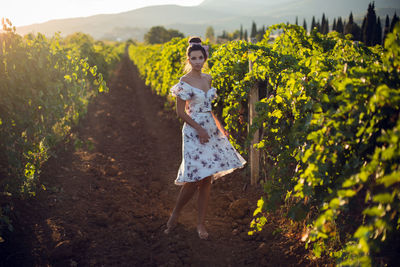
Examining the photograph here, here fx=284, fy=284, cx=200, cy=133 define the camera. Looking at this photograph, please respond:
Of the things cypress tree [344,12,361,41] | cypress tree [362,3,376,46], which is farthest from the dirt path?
cypress tree [344,12,361,41]

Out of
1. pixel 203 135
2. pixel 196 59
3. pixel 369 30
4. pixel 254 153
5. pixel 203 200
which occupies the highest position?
pixel 369 30

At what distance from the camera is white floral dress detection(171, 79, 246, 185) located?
289 centimetres

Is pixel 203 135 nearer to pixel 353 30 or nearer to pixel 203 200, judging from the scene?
pixel 203 200

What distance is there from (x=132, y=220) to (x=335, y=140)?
261cm

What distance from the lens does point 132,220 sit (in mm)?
3510

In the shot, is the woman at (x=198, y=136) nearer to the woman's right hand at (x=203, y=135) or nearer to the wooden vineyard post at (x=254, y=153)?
the woman's right hand at (x=203, y=135)

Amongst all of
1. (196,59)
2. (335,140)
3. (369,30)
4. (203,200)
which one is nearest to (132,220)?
(203,200)

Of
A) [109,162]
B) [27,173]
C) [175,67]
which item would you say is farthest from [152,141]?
[27,173]

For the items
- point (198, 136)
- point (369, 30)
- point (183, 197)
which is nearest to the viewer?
point (198, 136)

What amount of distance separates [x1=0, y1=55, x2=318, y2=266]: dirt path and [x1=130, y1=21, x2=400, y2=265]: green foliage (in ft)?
1.66

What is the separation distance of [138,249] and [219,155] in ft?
4.28

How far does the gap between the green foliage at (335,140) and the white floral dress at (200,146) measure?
0.44m

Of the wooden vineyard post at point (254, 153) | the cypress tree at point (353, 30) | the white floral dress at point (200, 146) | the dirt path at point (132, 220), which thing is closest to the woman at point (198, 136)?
the white floral dress at point (200, 146)

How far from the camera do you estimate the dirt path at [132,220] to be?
2.82 meters
